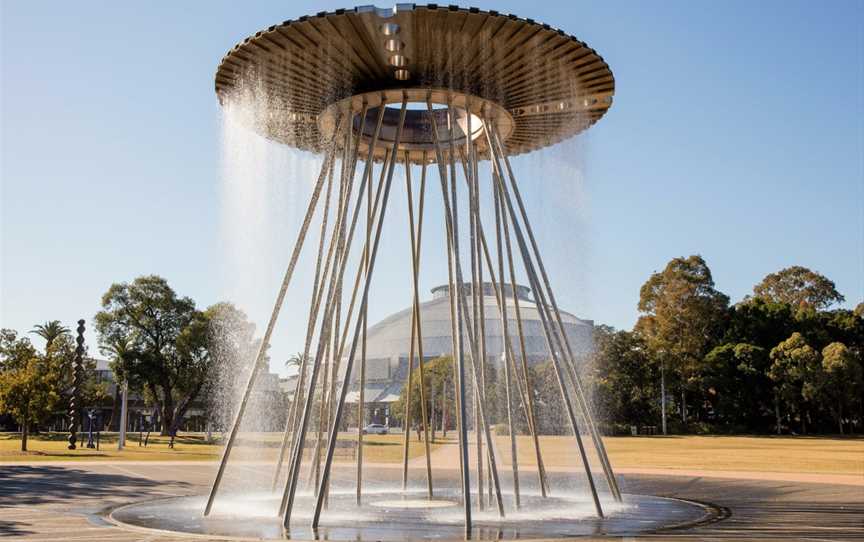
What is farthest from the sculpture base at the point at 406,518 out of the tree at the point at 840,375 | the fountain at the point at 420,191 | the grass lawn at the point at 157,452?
the tree at the point at 840,375

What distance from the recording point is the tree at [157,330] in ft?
180

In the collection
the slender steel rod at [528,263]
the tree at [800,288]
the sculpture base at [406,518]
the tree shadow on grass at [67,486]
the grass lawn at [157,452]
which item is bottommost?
the grass lawn at [157,452]

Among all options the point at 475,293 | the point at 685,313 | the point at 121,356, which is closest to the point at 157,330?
the point at 121,356

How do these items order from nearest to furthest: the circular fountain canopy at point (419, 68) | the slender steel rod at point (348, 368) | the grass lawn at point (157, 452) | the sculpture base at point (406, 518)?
the sculpture base at point (406, 518)
the slender steel rod at point (348, 368)
the circular fountain canopy at point (419, 68)
the grass lawn at point (157, 452)

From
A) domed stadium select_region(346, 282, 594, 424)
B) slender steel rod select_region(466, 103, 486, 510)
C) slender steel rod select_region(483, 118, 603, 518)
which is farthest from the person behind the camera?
domed stadium select_region(346, 282, 594, 424)

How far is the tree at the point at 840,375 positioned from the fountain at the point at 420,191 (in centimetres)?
4803

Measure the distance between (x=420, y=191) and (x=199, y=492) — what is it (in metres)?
7.17

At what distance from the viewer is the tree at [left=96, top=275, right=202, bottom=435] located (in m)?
55.0

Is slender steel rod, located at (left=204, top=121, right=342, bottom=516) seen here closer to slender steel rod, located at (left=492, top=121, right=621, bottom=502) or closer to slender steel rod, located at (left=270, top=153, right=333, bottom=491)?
slender steel rod, located at (left=270, top=153, right=333, bottom=491)

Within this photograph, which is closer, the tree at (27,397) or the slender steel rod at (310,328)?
the slender steel rod at (310,328)

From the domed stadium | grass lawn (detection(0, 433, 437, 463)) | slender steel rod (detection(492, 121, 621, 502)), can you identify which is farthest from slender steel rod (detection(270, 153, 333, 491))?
the domed stadium

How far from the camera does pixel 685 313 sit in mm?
65438

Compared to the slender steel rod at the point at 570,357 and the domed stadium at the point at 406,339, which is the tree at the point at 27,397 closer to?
the slender steel rod at the point at 570,357

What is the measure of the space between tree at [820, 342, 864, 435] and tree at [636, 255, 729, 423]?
9666 millimetres
